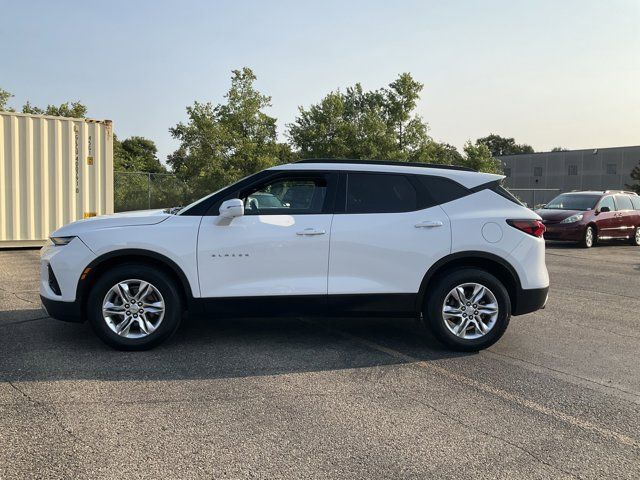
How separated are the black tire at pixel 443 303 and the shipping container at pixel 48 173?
32.9 ft

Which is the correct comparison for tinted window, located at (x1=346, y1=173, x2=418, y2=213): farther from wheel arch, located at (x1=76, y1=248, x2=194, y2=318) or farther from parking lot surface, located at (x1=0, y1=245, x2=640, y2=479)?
wheel arch, located at (x1=76, y1=248, x2=194, y2=318)

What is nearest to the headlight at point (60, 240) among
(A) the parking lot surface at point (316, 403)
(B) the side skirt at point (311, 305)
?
(A) the parking lot surface at point (316, 403)

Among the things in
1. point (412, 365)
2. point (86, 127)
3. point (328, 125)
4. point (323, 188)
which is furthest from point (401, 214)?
point (328, 125)

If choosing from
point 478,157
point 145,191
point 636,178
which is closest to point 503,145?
point 636,178

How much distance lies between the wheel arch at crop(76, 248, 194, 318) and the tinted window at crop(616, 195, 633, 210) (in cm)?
1626

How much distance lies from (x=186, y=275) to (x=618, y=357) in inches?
163

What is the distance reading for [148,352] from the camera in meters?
5.04

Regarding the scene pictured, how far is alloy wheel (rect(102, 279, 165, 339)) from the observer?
196 inches

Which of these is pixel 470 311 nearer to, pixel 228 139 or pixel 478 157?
pixel 228 139

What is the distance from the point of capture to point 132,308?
4992 millimetres

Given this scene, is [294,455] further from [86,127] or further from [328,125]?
[328,125]

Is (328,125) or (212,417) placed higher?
(328,125)

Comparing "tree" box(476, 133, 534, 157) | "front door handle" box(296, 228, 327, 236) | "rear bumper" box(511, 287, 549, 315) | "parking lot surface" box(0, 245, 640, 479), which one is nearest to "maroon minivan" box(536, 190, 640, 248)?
"parking lot surface" box(0, 245, 640, 479)

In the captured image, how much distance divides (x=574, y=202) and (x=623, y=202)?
179 cm
